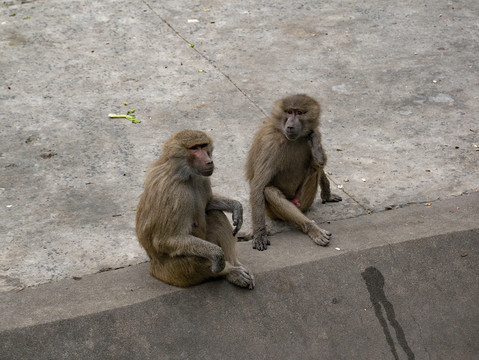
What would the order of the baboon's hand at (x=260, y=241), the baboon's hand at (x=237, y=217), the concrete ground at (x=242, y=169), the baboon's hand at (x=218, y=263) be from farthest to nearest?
the baboon's hand at (x=260, y=241) < the baboon's hand at (x=237, y=217) < the concrete ground at (x=242, y=169) < the baboon's hand at (x=218, y=263)

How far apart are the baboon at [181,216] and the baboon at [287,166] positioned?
3.02 feet

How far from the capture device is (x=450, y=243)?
6004 millimetres

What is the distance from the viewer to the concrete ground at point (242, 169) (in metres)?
5.27

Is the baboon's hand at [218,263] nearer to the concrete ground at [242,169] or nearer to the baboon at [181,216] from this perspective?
the baboon at [181,216]

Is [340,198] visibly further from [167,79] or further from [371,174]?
[167,79]

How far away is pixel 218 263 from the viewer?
498cm

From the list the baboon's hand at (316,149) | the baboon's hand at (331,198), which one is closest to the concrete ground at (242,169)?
the baboon's hand at (331,198)

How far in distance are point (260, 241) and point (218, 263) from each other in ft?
3.55

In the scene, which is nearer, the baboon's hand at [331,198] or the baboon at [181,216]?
the baboon at [181,216]

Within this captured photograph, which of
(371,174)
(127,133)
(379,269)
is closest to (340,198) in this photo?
(371,174)

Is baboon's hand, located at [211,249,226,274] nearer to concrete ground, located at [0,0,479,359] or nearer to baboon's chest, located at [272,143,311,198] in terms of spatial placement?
concrete ground, located at [0,0,479,359]

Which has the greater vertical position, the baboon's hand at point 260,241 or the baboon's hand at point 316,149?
the baboon's hand at point 316,149

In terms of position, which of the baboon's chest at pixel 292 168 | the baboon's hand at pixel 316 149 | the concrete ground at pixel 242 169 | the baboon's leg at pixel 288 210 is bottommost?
the concrete ground at pixel 242 169

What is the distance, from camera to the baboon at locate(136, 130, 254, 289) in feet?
16.4
